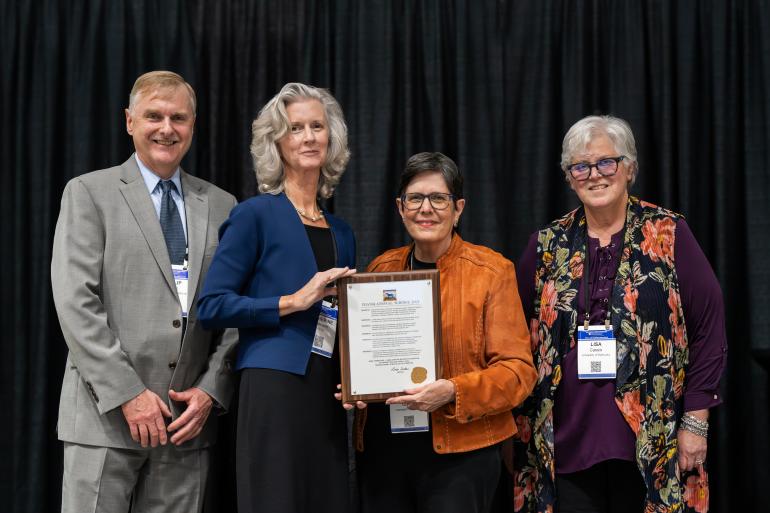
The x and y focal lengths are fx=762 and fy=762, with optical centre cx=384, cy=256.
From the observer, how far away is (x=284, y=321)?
7.34 ft

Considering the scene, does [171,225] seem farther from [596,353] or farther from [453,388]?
[596,353]

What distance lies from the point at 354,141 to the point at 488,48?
0.72m

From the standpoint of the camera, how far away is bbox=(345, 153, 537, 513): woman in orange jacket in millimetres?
2230

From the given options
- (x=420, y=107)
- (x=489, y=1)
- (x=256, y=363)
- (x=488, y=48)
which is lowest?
(x=256, y=363)

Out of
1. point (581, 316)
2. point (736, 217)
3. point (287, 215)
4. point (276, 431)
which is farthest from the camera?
point (736, 217)

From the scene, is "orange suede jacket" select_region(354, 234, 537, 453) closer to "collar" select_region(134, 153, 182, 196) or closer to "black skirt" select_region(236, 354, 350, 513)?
"black skirt" select_region(236, 354, 350, 513)

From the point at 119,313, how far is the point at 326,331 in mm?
695

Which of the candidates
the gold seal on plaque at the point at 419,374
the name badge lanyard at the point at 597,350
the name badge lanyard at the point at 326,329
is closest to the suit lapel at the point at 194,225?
the name badge lanyard at the point at 326,329

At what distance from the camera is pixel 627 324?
2457 millimetres

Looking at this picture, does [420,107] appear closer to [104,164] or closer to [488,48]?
[488,48]

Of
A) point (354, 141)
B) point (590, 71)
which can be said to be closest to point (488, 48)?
point (590, 71)

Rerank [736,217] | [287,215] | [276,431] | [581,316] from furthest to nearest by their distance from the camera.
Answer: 1. [736,217]
2. [581,316]
3. [287,215]
4. [276,431]

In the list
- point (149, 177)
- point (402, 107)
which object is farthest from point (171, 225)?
point (402, 107)

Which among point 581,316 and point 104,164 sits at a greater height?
point 104,164
